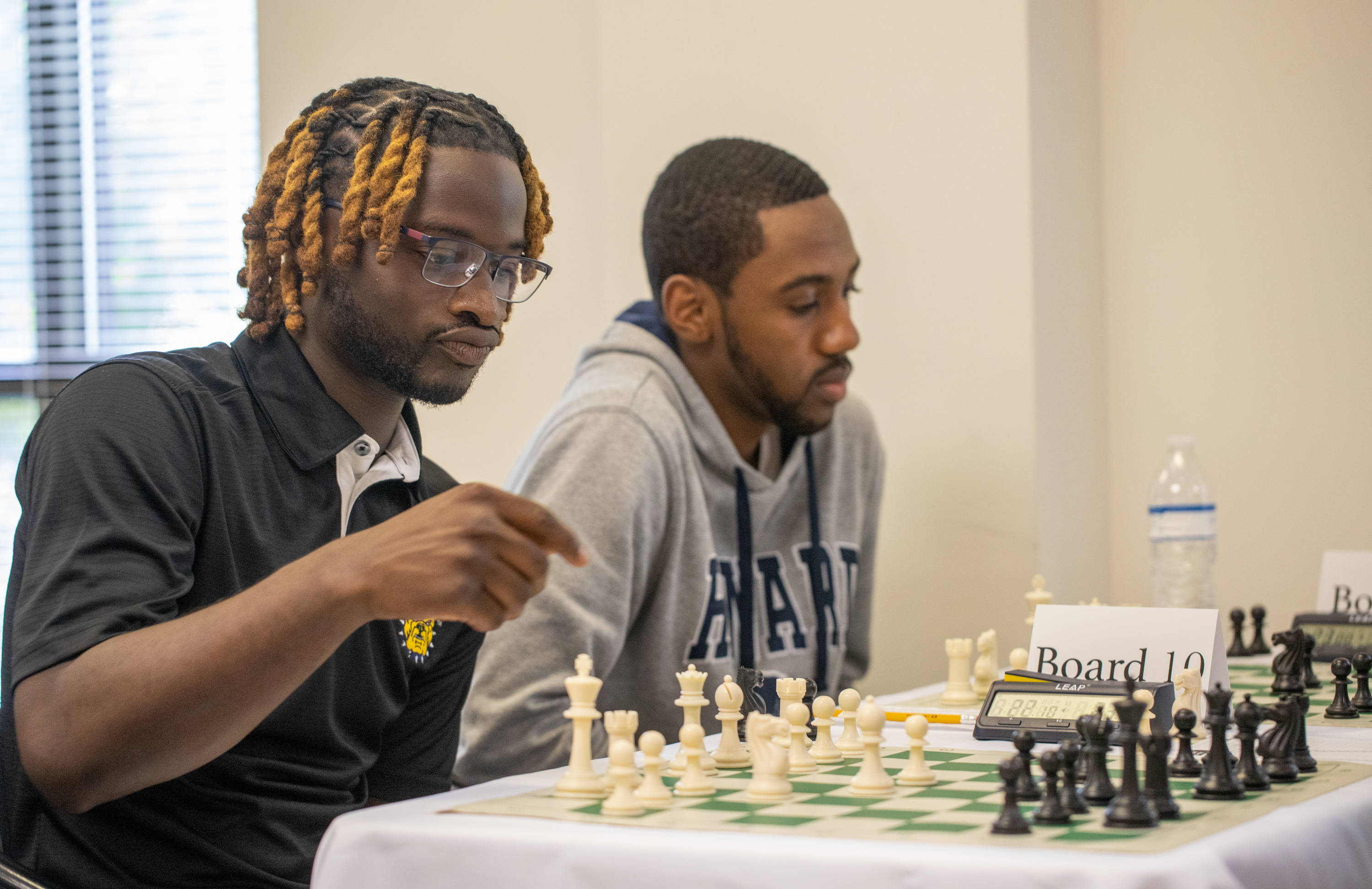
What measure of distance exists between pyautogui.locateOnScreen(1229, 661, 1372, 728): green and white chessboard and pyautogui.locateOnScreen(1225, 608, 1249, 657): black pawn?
0.11 meters

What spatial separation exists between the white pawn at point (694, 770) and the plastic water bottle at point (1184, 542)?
6.64 feet

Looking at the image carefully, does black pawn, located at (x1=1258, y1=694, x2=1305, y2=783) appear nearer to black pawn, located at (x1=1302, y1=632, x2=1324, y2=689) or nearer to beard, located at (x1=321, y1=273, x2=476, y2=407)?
black pawn, located at (x1=1302, y1=632, x2=1324, y2=689)

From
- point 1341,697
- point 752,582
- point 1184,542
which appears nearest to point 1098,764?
point 1341,697

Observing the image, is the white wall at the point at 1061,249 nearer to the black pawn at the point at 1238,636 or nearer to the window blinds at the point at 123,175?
the black pawn at the point at 1238,636

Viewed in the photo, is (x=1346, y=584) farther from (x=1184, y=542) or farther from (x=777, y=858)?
(x=777, y=858)

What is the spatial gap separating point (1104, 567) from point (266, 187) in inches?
90.1

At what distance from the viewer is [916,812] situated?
1.09 metres

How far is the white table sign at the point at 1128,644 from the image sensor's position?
1.57m

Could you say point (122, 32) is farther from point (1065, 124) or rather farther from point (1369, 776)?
point (1369, 776)

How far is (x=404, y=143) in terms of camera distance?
1.64m

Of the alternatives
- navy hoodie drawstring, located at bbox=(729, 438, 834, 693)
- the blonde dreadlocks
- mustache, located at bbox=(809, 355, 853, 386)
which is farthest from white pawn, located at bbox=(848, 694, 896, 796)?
mustache, located at bbox=(809, 355, 853, 386)

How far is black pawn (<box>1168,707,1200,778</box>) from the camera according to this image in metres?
1.20

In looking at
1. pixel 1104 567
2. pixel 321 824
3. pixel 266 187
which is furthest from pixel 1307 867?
pixel 1104 567

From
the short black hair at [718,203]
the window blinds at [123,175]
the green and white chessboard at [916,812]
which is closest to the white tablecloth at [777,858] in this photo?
the green and white chessboard at [916,812]
